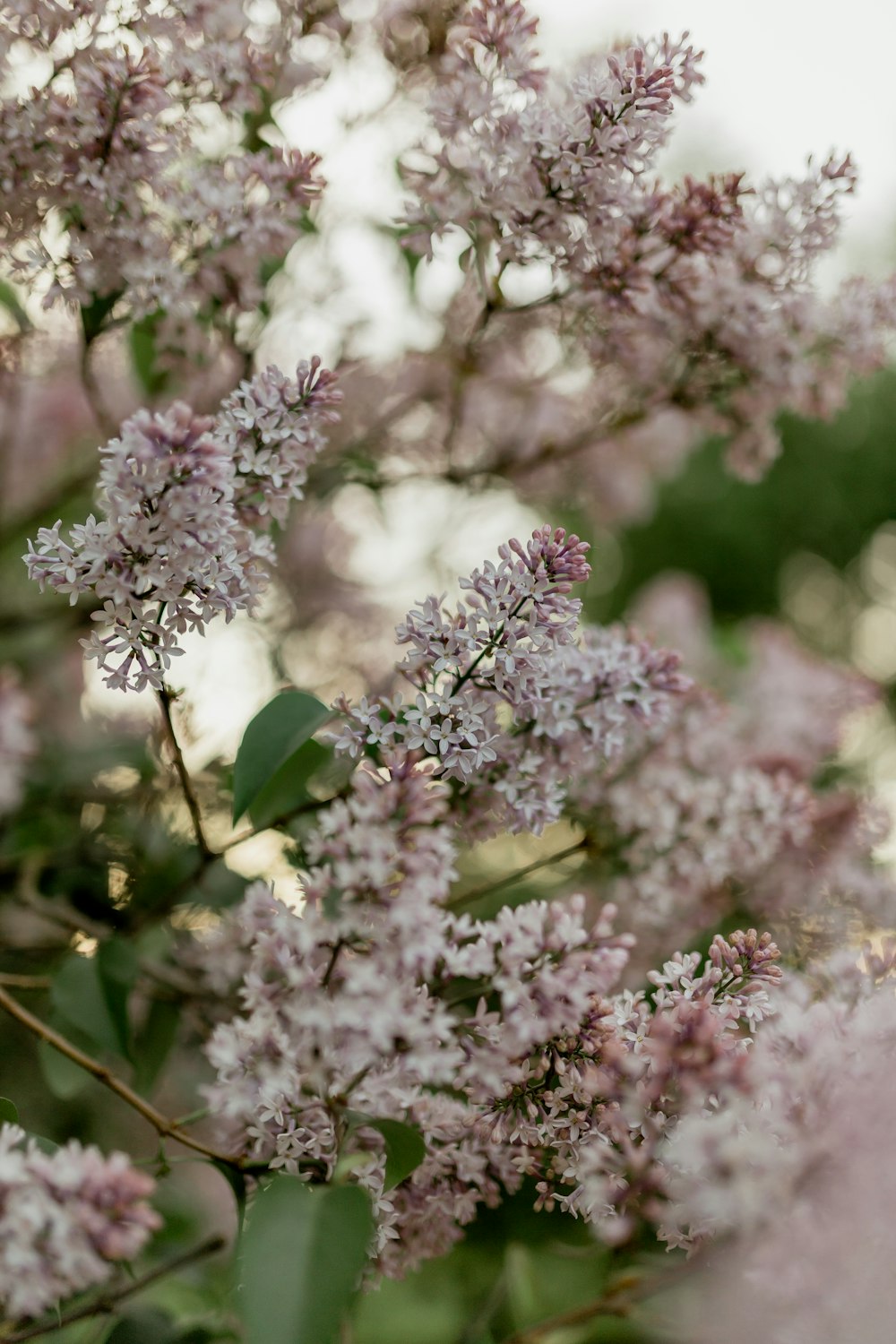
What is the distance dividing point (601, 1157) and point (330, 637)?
30.3 inches

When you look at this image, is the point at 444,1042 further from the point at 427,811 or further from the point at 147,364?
the point at 147,364

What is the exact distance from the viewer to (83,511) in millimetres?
1033

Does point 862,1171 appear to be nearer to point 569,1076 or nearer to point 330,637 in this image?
point 569,1076

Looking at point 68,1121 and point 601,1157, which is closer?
point 601,1157

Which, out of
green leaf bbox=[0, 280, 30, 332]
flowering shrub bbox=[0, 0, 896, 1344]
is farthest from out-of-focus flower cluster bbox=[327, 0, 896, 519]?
green leaf bbox=[0, 280, 30, 332]

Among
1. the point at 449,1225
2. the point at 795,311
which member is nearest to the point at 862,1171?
the point at 449,1225

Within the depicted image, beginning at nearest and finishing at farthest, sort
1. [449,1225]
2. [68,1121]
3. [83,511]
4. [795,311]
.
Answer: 1. [449,1225]
2. [795,311]
3. [68,1121]
4. [83,511]

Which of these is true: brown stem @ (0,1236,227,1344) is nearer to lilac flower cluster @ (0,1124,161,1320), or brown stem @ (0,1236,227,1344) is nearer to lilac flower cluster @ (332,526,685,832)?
lilac flower cluster @ (0,1124,161,1320)

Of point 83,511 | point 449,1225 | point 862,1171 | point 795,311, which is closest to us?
point 862,1171

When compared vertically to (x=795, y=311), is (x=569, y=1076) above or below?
below

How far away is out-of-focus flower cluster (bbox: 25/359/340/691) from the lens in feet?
1.10

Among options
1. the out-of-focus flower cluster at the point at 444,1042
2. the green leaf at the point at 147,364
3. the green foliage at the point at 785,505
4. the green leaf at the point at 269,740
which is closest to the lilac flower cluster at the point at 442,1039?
the out-of-focus flower cluster at the point at 444,1042

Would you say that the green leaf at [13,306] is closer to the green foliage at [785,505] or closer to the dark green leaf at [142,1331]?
the dark green leaf at [142,1331]

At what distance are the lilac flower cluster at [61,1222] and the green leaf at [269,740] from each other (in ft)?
0.64
